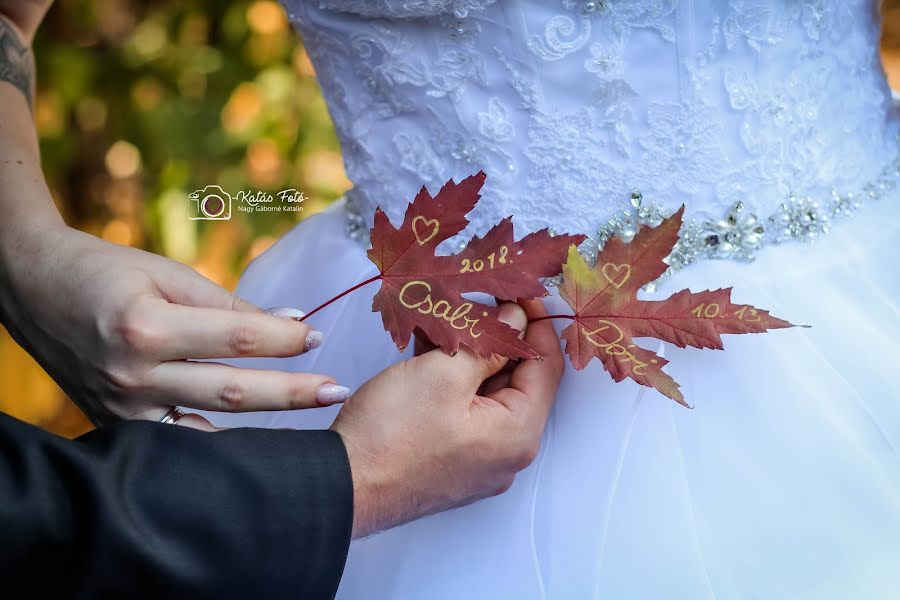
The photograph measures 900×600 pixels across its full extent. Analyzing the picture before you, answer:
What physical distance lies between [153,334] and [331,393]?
0.15m

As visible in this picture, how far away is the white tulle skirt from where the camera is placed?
66 cm

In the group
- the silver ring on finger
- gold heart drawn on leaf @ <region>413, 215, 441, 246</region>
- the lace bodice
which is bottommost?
the silver ring on finger

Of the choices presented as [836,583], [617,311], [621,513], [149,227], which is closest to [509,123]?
[617,311]

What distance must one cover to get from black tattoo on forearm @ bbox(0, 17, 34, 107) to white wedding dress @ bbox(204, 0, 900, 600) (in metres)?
0.39

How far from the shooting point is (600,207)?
802 mm

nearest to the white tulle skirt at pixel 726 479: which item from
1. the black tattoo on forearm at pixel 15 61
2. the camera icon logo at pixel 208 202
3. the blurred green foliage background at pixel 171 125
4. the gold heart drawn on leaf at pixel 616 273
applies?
the gold heart drawn on leaf at pixel 616 273

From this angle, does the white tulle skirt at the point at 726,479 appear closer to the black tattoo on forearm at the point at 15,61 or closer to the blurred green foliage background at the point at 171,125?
the black tattoo on forearm at the point at 15,61

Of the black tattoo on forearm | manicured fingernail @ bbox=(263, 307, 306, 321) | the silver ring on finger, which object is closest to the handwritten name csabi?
manicured fingernail @ bbox=(263, 307, 306, 321)

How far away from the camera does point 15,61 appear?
3.34ft

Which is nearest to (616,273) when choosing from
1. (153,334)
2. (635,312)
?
(635,312)

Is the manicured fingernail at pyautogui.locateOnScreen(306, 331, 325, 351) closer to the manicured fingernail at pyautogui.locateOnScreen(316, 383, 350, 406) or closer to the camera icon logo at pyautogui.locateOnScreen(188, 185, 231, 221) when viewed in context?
the manicured fingernail at pyautogui.locateOnScreen(316, 383, 350, 406)

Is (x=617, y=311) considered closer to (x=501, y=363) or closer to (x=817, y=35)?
(x=501, y=363)

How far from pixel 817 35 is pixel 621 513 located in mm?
508

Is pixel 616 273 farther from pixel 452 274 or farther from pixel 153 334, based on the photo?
pixel 153 334
